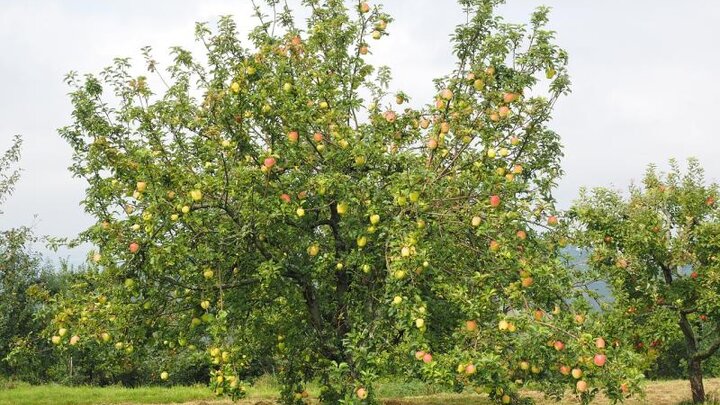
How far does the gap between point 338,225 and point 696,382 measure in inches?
369

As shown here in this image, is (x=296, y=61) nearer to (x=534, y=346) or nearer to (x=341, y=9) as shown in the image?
(x=341, y=9)

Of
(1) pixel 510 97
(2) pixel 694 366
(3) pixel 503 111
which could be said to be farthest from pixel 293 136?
(2) pixel 694 366

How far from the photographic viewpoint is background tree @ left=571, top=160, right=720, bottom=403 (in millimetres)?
12976

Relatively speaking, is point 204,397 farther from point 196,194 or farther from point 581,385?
point 581,385

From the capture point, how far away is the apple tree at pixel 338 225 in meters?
7.58

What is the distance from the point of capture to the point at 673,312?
13234 mm

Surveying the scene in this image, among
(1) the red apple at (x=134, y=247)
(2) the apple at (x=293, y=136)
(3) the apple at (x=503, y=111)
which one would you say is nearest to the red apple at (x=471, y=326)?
(3) the apple at (x=503, y=111)

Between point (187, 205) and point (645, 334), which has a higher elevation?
point (187, 205)

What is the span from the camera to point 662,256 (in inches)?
529

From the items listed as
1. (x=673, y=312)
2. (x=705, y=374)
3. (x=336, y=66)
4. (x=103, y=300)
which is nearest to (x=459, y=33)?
(x=336, y=66)

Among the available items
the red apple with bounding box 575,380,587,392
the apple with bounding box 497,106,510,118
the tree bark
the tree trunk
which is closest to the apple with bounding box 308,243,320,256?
the apple with bounding box 497,106,510,118

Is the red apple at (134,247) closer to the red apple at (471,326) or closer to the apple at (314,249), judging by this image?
the apple at (314,249)

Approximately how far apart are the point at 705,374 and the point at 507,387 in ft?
77.0

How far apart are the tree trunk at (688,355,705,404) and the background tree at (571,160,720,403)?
2cm
